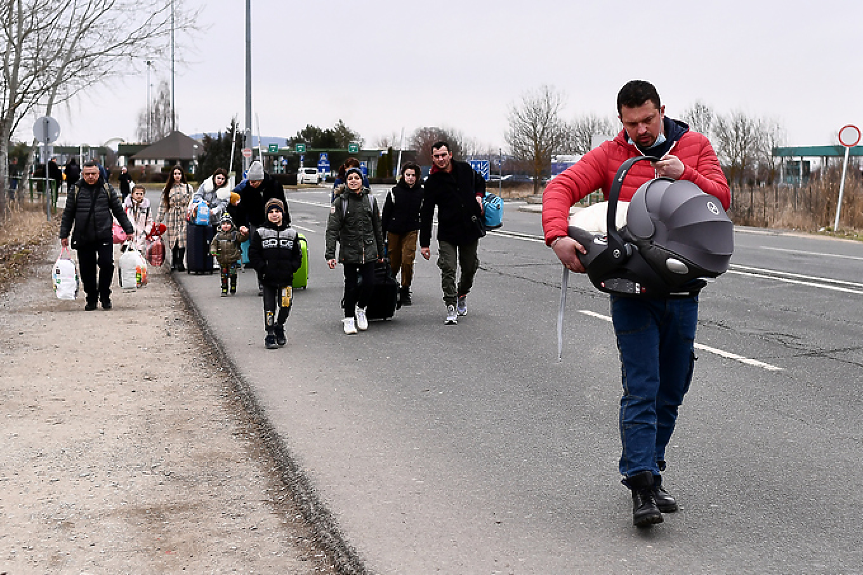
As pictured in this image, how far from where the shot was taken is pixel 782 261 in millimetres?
16844

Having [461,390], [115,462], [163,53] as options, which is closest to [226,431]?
[115,462]

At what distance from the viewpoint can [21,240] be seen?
74.9 ft

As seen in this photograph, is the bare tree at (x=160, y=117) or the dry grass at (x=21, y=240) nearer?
the dry grass at (x=21, y=240)

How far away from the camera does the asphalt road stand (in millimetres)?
4371

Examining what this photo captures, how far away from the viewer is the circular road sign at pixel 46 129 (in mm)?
25156

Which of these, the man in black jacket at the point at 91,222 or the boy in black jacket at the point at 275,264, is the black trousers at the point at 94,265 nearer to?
the man in black jacket at the point at 91,222

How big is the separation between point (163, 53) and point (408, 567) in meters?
24.0

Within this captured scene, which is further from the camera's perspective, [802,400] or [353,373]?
[353,373]

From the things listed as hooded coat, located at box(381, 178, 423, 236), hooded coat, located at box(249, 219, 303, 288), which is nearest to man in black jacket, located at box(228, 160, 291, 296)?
hooded coat, located at box(381, 178, 423, 236)

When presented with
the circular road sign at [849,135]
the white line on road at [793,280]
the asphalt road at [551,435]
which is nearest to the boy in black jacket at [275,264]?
the asphalt road at [551,435]

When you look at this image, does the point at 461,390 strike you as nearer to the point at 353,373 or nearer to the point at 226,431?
the point at 353,373

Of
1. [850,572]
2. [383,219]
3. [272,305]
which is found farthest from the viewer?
[383,219]

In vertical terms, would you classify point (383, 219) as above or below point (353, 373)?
above

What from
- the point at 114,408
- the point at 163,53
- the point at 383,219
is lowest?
the point at 114,408
